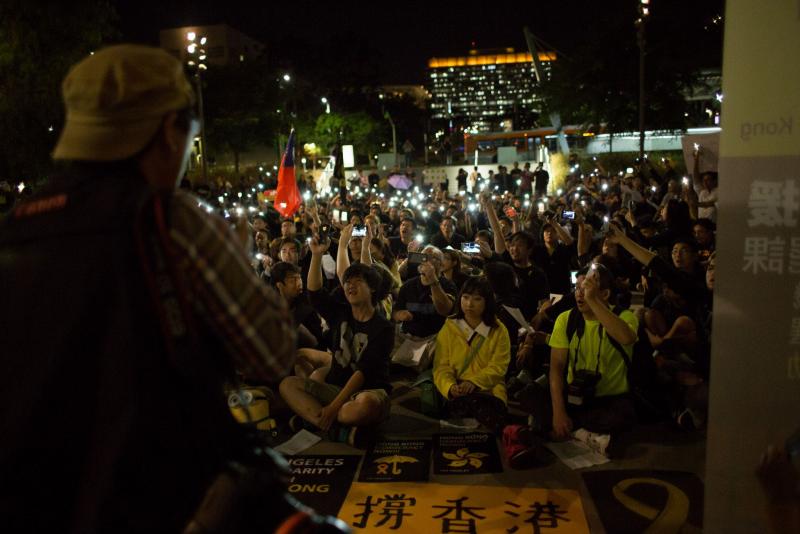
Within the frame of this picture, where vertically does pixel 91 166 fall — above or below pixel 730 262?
above

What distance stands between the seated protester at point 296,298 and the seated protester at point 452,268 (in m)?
1.55

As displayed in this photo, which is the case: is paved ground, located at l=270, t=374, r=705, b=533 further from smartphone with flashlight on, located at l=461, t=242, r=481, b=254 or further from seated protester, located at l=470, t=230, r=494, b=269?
smartphone with flashlight on, located at l=461, t=242, r=481, b=254

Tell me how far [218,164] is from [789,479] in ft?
175

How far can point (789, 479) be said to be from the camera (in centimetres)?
190

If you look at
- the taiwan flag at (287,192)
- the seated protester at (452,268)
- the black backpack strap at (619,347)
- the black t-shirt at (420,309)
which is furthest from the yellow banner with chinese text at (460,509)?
the taiwan flag at (287,192)

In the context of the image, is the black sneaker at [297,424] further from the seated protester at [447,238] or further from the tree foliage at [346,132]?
the tree foliage at [346,132]

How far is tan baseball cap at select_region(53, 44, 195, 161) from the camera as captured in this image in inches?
58.0

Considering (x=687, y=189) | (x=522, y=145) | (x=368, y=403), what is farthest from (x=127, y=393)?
(x=522, y=145)

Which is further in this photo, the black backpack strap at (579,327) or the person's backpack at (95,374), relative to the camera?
the black backpack strap at (579,327)

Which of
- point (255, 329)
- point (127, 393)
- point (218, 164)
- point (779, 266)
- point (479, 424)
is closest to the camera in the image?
point (127, 393)

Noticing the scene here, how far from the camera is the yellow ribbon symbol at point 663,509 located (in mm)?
3943

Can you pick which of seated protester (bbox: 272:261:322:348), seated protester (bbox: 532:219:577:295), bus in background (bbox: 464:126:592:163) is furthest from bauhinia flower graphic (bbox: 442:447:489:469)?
bus in background (bbox: 464:126:592:163)

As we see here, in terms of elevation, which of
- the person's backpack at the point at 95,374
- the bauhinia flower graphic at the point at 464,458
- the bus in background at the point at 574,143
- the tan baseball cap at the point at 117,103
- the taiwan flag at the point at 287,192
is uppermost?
the tan baseball cap at the point at 117,103

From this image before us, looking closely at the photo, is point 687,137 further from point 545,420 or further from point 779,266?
point 779,266
